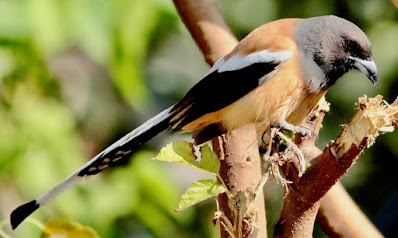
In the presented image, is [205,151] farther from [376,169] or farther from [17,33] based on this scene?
[376,169]

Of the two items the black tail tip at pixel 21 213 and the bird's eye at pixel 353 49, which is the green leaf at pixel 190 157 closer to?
the black tail tip at pixel 21 213

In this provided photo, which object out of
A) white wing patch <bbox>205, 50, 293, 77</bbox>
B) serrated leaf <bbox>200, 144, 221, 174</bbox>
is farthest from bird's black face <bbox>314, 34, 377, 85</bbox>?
serrated leaf <bbox>200, 144, 221, 174</bbox>

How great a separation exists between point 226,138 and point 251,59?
0.33 meters

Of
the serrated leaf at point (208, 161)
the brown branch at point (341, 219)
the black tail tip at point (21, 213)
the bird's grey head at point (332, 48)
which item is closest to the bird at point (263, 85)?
the bird's grey head at point (332, 48)

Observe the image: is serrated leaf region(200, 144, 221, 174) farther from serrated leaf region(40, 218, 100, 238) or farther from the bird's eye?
the bird's eye

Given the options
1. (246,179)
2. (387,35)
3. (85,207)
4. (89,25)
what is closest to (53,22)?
(89,25)

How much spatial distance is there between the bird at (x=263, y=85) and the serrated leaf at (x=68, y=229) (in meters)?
0.33

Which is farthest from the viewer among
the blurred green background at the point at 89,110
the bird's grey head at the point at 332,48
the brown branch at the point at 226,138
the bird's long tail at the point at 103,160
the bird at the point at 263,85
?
the blurred green background at the point at 89,110

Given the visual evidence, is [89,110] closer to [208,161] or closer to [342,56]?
[342,56]

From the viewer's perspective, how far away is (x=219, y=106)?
2.63 m

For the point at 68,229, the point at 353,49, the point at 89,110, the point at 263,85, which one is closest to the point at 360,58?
the point at 353,49

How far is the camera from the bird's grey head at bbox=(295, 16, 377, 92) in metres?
2.68

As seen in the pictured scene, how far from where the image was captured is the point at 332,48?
2762 mm

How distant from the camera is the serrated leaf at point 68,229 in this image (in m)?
2.13
